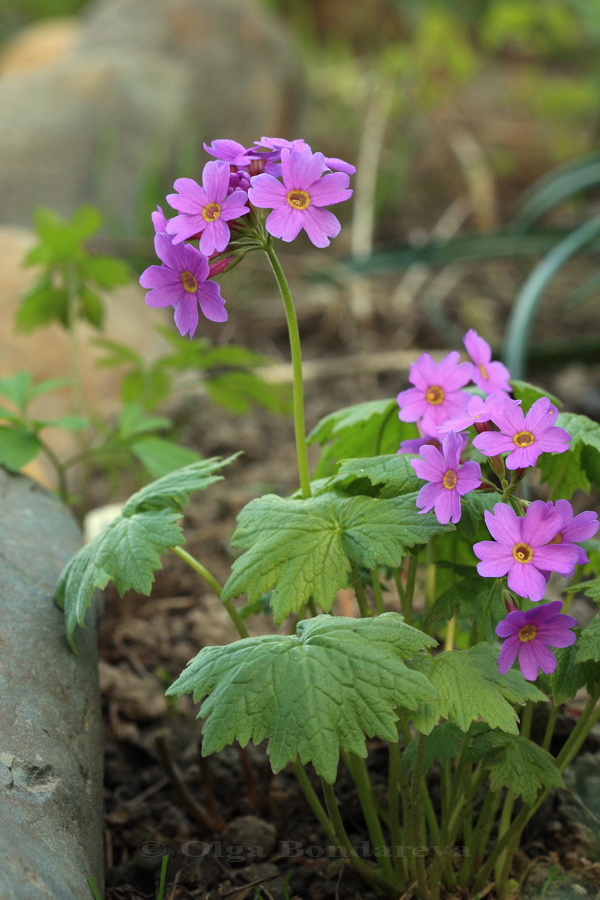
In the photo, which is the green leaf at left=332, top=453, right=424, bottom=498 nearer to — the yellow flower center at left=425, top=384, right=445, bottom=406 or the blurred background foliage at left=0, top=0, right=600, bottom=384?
the yellow flower center at left=425, top=384, right=445, bottom=406

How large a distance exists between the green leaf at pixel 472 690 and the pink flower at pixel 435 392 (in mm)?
295

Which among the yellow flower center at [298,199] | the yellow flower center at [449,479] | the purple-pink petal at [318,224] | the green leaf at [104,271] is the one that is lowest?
the green leaf at [104,271]

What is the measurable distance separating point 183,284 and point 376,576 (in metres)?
0.44

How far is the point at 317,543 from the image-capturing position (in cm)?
93

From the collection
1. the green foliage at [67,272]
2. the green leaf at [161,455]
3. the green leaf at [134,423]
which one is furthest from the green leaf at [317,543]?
the green foliage at [67,272]

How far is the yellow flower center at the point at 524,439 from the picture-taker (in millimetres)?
905

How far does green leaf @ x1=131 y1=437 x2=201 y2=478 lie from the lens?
1.50 m

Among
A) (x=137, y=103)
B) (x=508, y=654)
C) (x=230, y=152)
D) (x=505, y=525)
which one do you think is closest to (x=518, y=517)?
(x=505, y=525)

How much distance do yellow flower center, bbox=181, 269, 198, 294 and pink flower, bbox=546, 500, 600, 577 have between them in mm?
423

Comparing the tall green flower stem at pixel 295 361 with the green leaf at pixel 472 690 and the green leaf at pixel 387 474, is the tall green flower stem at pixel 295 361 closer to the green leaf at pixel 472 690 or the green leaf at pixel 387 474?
the green leaf at pixel 387 474

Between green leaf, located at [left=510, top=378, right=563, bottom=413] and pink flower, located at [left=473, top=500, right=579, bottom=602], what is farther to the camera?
green leaf, located at [left=510, top=378, right=563, bottom=413]

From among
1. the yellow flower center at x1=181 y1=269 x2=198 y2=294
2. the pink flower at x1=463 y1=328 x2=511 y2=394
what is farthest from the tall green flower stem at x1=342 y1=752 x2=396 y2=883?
the yellow flower center at x1=181 y1=269 x2=198 y2=294

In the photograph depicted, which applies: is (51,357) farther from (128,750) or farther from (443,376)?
(443,376)

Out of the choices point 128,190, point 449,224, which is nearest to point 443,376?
point 128,190
